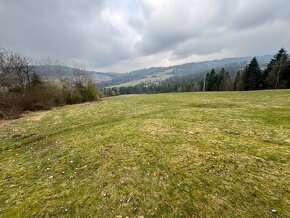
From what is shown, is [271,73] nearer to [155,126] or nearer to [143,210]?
[155,126]

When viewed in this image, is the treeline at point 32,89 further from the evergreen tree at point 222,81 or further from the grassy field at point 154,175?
the evergreen tree at point 222,81

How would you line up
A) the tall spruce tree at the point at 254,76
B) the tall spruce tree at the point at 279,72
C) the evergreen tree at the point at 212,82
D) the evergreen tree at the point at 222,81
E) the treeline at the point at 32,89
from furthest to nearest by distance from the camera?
the evergreen tree at the point at 212,82
the evergreen tree at the point at 222,81
the tall spruce tree at the point at 254,76
the tall spruce tree at the point at 279,72
the treeline at the point at 32,89

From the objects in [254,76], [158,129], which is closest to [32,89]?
[158,129]

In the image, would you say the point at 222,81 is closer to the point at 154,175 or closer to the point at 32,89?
the point at 32,89

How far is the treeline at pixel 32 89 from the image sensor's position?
28122 mm

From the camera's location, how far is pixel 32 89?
3466 centimetres

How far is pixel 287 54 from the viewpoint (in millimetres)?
47219

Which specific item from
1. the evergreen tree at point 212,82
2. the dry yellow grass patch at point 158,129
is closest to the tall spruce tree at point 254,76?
the evergreen tree at point 212,82

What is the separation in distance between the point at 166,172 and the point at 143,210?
73.0 inches

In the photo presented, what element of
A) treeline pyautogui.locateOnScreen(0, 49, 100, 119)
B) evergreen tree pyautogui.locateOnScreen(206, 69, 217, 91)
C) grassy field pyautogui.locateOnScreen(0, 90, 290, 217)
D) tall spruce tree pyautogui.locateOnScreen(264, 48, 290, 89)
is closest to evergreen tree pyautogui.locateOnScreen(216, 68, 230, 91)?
evergreen tree pyautogui.locateOnScreen(206, 69, 217, 91)

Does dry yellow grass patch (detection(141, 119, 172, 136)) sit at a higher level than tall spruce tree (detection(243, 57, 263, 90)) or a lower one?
lower

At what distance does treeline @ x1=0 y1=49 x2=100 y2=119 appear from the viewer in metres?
28.1

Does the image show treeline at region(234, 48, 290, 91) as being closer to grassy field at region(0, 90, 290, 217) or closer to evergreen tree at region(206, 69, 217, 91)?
evergreen tree at region(206, 69, 217, 91)

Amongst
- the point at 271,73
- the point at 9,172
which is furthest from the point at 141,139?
the point at 271,73
